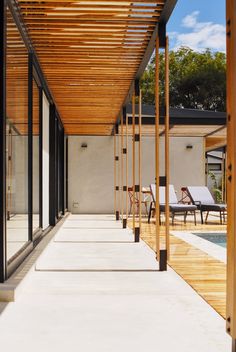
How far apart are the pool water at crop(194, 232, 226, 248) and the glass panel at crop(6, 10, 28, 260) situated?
373 centimetres

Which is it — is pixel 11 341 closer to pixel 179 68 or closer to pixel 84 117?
pixel 84 117

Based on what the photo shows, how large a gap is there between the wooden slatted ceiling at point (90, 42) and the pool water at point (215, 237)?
10.2 ft

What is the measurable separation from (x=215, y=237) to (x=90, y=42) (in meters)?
4.59

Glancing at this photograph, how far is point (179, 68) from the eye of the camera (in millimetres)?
34969

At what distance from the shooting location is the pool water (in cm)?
852

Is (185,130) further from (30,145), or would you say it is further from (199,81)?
(199,81)

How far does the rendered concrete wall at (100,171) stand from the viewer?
54.1ft

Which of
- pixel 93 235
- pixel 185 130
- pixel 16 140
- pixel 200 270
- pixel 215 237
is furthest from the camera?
pixel 185 130

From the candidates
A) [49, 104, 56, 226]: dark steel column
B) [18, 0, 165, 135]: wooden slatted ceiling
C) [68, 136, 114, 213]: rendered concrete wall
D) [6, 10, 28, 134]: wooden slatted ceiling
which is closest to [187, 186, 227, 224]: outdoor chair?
[18, 0, 165, 135]: wooden slatted ceiling

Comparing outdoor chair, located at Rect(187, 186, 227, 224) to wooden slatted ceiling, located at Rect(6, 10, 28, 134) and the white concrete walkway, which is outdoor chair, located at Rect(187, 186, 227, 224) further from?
wooden slatted ceiling, located at Rect(6, 10, 28, 134)

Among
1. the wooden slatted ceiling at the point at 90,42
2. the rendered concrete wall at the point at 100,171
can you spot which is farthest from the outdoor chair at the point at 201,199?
the wooden slatted ceiling at the point at 90,42

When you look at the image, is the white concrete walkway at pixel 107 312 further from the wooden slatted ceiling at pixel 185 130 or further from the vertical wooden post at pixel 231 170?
the wooden slatted ceiling at pixel 185 130

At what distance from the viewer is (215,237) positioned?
9.28 m

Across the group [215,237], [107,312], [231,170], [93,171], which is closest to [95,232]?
[215,237]
